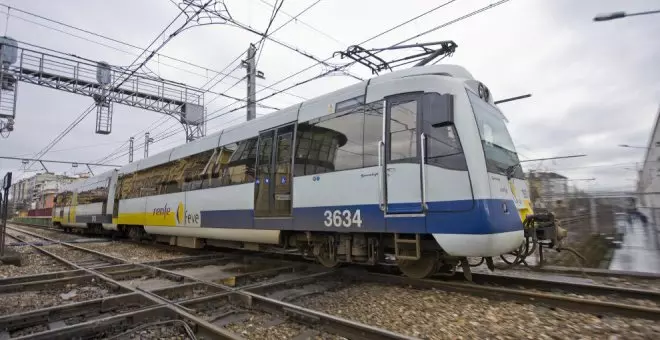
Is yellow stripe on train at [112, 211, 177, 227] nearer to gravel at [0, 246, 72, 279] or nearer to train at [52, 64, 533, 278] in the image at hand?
train at [52, 64, 533, 278]

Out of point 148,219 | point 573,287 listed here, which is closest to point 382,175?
point 573,287

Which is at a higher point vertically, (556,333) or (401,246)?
(401,246)

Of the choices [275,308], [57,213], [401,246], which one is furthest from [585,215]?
[57,213]

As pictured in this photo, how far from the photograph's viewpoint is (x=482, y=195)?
184 inches

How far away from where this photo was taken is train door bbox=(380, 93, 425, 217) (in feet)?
16.9

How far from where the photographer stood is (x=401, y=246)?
5430mm

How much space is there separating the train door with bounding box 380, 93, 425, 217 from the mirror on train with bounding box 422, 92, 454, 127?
14cm

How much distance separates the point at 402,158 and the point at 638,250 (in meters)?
7.78

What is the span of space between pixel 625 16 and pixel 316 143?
20.3 ft

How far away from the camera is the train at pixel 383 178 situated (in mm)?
4867

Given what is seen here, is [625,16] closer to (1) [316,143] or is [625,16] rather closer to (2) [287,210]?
(1) [316,143]

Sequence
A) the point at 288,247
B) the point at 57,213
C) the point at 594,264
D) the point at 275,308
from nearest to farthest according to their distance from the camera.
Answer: the point at 275,308 < the point at 288,247 < the point at 594,264 < the point at 57,213

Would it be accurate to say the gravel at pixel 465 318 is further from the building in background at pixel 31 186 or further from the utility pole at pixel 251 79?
the building in background at pixel 31 186

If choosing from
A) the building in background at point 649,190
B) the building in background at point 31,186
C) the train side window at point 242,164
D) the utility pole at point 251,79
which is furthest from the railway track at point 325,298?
the building in background at point 31,186
